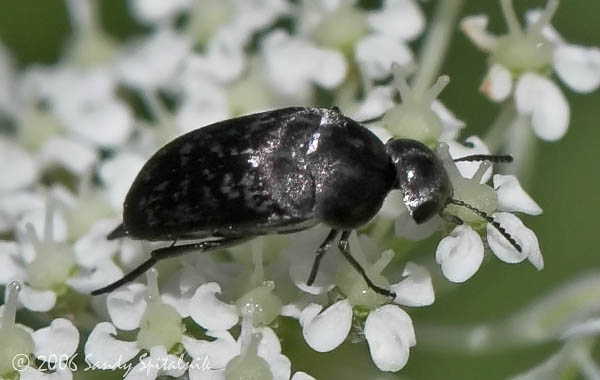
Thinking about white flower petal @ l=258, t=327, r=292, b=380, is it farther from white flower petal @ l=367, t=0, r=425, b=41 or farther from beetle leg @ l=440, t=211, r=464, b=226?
white flower petal @ l=367, t=0, r=425, b=41

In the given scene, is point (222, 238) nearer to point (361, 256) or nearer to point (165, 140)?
point (361, 256)

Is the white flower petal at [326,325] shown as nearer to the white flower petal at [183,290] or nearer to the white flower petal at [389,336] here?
the white flower petal at [389,336]

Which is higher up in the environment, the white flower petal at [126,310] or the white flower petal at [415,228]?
the white flower petal at [415,228]

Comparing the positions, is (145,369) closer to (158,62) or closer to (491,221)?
(491,221)

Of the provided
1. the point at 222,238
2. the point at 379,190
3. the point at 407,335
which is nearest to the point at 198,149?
the point at 222,238

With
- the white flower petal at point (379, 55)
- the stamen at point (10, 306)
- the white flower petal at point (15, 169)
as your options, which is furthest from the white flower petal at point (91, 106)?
the stamen at point (10, 306)
